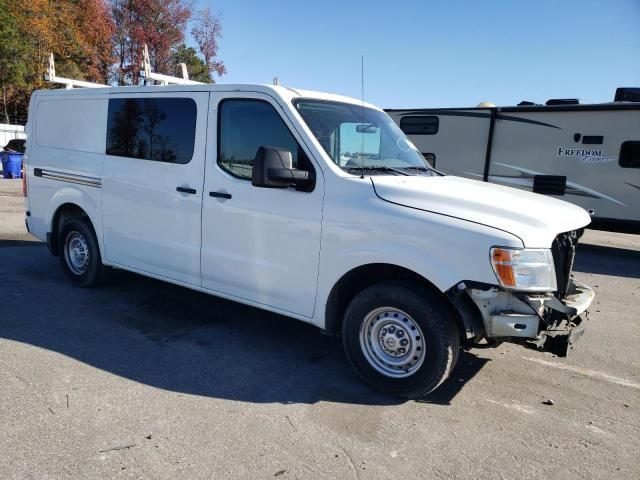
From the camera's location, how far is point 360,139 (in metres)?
4.41

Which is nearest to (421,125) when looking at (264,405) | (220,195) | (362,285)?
(220,195)

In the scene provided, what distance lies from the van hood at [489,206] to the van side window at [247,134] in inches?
32.9

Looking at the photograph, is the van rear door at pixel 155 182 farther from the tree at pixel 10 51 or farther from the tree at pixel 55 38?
the tree at pixel 10 51

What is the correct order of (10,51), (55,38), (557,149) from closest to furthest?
(557,149) < (10,51) < (55,38)

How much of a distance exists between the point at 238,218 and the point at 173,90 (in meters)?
1.52

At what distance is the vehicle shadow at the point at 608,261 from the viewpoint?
8.84 metres

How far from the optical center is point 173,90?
4.94m

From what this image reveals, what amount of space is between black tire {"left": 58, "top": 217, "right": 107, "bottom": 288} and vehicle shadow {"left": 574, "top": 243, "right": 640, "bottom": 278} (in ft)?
24.1

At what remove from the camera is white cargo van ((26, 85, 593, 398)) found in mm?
3398

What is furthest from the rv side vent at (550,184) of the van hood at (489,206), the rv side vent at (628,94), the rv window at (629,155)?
the van hood at (489,206)

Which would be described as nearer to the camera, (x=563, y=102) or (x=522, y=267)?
(x=522, y=267)

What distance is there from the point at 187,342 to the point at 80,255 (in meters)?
2.31

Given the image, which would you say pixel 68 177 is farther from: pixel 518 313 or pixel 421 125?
pixel 421 125

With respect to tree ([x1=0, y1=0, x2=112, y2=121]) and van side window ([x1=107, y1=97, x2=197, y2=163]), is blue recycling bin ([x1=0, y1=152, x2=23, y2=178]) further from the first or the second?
van side window ([x1=107, y1=97, x2=197, y2=163])
